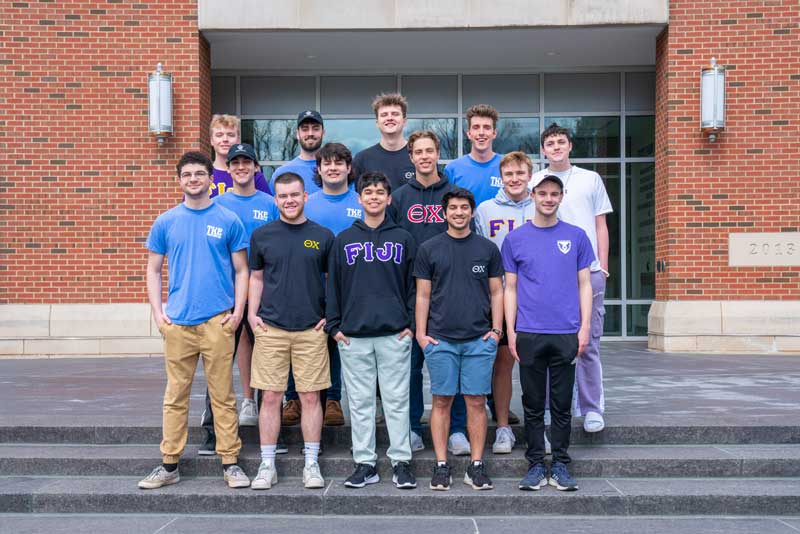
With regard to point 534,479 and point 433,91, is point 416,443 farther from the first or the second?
point 433,91

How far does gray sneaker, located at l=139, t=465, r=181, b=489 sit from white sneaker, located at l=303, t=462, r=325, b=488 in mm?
827

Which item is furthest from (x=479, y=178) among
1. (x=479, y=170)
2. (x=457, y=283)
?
(x=457, y=283)

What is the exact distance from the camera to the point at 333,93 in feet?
42.2

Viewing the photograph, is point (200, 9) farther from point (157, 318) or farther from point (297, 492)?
point (297, 492)

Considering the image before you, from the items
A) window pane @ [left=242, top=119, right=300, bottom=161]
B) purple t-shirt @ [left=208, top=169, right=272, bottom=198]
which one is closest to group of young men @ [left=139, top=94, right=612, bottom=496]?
purple t-shirt @ [left=208, top=169, right=272, bottom=198]

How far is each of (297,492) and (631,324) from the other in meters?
9.18

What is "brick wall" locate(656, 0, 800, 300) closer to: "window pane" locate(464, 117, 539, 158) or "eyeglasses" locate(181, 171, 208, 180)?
"window pane" locate(464, 117, 539, 158)

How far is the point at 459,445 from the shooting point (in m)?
5.17

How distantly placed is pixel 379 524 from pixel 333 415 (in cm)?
120

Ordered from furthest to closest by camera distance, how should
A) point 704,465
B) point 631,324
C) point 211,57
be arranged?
point 631,324 < point 211,57 < point 704,465

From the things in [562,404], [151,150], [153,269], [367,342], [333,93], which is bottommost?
[562,404]

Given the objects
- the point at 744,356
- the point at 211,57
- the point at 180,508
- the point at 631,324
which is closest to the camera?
the point at 180,508

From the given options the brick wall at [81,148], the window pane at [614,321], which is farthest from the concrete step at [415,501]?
the window pane at [614,321]

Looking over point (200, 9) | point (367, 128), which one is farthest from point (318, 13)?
point (367, 128)
